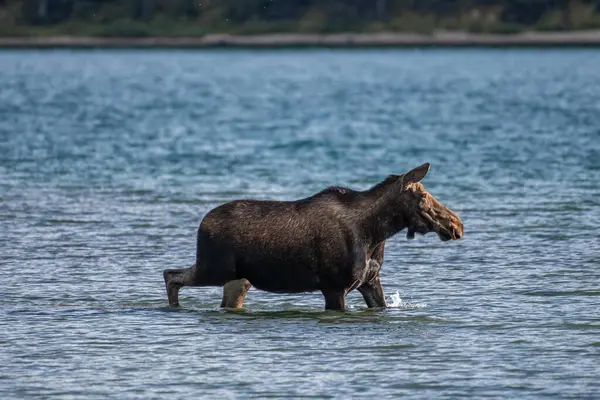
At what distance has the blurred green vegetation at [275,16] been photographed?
133 meters

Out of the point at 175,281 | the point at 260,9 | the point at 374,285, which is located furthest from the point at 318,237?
the point at 260,9

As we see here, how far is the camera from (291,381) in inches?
553

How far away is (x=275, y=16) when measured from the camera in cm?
13575

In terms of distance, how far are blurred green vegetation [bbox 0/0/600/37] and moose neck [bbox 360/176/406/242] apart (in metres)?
116

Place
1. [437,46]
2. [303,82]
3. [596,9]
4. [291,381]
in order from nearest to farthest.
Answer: [291,381] < [303,82] < [596,9] < [437,46]

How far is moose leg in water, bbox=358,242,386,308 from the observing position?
16.9 metres

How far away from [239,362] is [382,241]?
2.79m

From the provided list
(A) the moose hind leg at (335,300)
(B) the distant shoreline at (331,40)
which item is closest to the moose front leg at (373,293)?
(A) the moose hind leg at (335,300)

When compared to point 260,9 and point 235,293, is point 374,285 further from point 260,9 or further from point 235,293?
point 260,9

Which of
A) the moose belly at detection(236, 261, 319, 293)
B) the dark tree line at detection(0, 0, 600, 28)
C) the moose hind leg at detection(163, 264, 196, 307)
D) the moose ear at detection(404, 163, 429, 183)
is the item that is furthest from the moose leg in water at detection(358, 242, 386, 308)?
the dark tree line at detection(0, 0, 600, 28)

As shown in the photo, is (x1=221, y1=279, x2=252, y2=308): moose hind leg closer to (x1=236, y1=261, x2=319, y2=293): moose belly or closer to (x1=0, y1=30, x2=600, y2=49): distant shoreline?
(x1=236, y1=261, x2=319, y2=293): moose belly

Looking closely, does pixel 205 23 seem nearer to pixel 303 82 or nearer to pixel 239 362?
pixel 303 82

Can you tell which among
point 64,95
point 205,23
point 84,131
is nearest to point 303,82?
point 64,95

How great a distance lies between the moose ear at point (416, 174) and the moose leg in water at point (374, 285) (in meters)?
0.74
